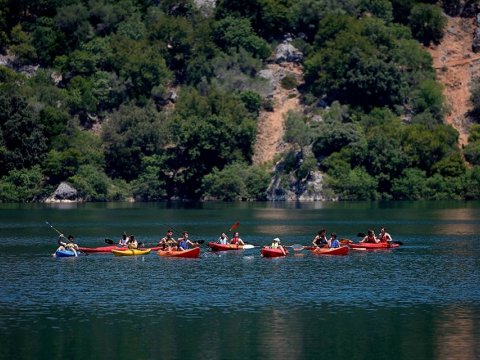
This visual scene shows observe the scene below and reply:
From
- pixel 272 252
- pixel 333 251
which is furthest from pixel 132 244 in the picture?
pixel 333 251

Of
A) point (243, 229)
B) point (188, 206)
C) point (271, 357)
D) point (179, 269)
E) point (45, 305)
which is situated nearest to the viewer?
point (271, 357)

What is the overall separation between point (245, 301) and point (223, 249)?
34.8 metres

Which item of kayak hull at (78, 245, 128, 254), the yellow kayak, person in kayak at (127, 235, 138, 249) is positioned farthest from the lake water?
person in kayak at (127, 235, 138, 249)

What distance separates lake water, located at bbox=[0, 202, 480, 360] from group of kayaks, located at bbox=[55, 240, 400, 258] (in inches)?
42.4

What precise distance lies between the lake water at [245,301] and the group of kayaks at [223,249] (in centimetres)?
108

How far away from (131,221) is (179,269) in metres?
56.5

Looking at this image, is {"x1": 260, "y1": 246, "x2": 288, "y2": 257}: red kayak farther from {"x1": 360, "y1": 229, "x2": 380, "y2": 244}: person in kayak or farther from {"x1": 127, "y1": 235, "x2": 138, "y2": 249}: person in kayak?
{"x1": 127, "y1": 235, "x2": 138, "y2": 249}: person in kayak

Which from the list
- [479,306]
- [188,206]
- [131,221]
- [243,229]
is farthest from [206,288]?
[188,206]

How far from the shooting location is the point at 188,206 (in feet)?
632

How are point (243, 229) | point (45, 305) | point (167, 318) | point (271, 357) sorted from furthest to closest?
1. point (243, 229)
2. point (45, 305)
3. point (167, 318)
4. point (271, 357)

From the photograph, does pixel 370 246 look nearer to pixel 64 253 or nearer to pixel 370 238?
pixel 370 238

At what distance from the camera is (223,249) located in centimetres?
11519

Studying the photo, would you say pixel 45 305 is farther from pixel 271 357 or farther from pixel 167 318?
pixel 271 357

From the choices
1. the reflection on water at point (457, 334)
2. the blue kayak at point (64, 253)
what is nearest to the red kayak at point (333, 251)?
the blue kayak at point (64, 253)
